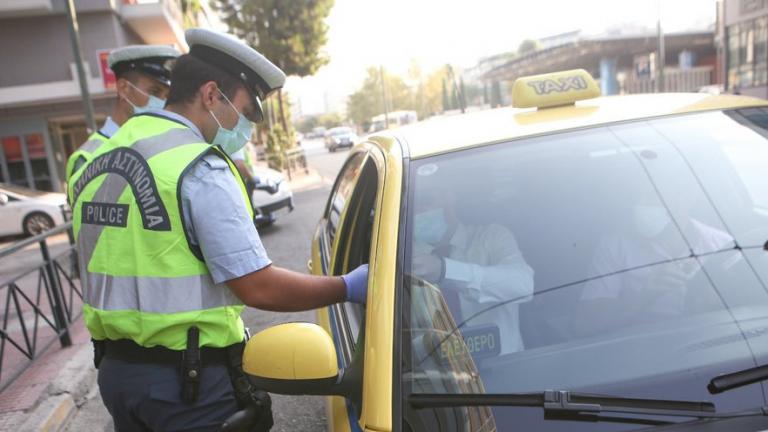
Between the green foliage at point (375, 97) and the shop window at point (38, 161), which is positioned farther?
the green foliage at point (375, 97)

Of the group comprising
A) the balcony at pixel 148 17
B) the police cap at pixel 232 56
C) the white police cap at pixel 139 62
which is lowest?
the police cap at pixel 232 56

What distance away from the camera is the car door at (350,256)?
153 cm

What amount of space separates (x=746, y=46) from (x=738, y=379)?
24460 millimetres

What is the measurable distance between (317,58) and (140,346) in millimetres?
21216

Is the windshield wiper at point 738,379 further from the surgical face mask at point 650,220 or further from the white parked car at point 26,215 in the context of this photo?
the white parked car at point 26,215

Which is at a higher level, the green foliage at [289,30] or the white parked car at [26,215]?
the green foliage at [289,30]

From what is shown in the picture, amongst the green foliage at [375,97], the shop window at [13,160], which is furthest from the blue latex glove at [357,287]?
the green foliage at [375,97]

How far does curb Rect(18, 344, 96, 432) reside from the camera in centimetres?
322

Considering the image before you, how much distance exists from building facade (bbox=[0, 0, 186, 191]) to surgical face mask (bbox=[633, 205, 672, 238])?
14612 mm

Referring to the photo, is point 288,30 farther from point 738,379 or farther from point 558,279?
point 738,379

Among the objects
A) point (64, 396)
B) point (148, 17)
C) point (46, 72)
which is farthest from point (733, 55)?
point (64, 396)

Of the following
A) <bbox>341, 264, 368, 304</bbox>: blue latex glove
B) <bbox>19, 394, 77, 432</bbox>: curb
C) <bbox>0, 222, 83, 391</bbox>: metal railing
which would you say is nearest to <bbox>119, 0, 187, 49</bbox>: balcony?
<bbox>0, 222, 83, 391</bbox>: metal railing

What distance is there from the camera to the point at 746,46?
2120 cm

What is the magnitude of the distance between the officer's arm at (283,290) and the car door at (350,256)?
0.14 m
